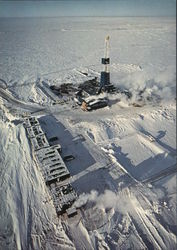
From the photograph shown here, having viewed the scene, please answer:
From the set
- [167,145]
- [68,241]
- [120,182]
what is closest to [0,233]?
[68,241]

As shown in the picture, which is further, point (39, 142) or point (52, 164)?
point (39, 142)

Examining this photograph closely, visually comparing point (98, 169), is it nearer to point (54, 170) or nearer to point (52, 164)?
point (54, 170)

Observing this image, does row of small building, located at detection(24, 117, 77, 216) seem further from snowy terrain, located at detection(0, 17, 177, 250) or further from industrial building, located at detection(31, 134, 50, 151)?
snowy terrain, located at detection(0, 17, 177, 250)

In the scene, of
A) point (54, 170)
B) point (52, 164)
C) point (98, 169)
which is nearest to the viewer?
point (54, 170)

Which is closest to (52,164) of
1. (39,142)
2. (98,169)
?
(39,142)

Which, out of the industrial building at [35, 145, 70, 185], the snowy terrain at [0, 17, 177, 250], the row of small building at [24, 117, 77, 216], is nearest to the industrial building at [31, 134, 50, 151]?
the row of small building at [24, 117, 77, 216]

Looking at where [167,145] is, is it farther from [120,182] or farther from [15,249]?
[15,249]

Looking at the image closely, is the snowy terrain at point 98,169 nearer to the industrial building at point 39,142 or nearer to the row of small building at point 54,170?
the row of small building at point 54,170

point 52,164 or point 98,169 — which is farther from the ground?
point 52,164

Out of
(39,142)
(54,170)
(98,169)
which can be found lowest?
(98,169)

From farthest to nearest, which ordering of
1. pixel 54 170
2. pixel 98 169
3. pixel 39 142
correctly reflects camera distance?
pixel 39 142 < pixel 98 169 < pixel 54 170
